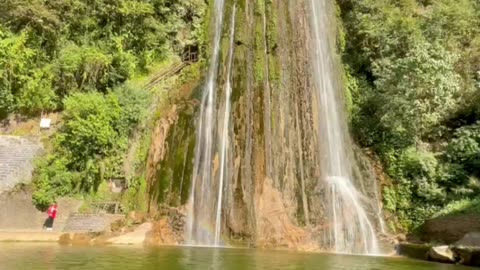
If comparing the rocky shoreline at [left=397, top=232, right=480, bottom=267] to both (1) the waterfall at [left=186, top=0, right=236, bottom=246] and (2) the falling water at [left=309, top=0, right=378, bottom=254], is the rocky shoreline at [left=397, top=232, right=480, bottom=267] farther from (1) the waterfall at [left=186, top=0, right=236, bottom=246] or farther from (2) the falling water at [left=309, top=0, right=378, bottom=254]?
(1) the waterfall at [left=186, top=0, right=236, bottom=246]

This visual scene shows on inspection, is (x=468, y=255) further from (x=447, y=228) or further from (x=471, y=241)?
(x=447, y=228)

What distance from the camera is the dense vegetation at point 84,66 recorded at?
70.3 feet

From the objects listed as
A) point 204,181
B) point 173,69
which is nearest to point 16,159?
point 204,181

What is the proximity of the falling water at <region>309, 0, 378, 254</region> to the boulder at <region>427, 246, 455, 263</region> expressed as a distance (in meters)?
3.35

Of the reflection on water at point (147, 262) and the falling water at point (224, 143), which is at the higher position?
the falling water at point (224, 143)

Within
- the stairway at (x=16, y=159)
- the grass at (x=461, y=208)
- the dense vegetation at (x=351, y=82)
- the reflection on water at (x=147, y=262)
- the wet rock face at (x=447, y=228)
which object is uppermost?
the dense vegetation at (x=351, y=82)

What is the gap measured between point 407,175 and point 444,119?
3040 millimetres

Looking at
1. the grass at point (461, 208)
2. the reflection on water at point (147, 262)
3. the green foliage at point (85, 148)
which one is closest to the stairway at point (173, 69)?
the green foliage at point (85, 148)

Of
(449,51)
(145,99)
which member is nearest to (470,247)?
(449,51)

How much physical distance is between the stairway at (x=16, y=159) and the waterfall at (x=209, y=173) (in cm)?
646

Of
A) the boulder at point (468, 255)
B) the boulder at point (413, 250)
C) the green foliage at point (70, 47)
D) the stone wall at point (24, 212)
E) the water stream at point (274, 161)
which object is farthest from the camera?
the green foliage at point (70, 47)

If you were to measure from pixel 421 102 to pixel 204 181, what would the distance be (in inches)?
351

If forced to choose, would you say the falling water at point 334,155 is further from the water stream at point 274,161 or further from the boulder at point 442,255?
the boulder at point 442,255

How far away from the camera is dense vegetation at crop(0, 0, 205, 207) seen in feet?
70.3
